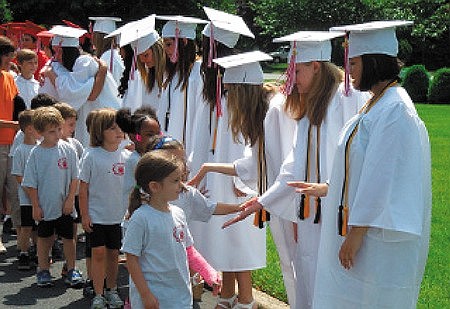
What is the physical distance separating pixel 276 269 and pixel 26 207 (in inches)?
89.1

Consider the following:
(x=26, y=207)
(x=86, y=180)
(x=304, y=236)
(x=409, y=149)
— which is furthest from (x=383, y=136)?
(x=26, y=207)

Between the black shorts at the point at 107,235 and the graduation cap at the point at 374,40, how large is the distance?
2979 millimetres

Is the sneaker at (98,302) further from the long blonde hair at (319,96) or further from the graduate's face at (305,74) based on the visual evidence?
the graduate's face at (305,74)

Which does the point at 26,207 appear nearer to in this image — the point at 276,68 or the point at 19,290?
the point at 19,290

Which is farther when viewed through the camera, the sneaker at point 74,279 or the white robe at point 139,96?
the white robe at point 139,96

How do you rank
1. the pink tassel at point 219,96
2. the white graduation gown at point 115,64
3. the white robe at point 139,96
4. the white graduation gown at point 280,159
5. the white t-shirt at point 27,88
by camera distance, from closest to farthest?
the white graduation gown at point 280,159 < the pink tassel at point 219,96 < the white robe at point 139,96 < the white t-shirt at point 27,88 < the white graduation gown at point 115,64

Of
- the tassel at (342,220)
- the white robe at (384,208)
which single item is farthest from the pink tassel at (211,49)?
the tassel at (342,220)

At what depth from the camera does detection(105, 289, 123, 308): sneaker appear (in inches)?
271

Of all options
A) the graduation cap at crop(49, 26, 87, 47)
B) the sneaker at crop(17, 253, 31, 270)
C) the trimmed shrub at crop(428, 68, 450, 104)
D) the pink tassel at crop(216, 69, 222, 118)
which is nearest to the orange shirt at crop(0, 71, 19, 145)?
the graduation cap at crop(49, 26, 87, 47)

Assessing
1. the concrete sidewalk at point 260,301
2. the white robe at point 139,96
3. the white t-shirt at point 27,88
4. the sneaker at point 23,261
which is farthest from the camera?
the white t-shirt at point 27,88

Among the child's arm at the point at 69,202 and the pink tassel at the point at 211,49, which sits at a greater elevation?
the pink tassel at the point at 211,49

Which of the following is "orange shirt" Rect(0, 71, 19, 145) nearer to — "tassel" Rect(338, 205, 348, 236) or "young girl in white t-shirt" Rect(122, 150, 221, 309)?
"young girl in white t-shirt" Rect(122, 150, 221, 309)

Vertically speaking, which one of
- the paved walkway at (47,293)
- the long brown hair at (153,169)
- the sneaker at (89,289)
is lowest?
the paved walkway at (47,293)

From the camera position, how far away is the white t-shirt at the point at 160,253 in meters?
4.77
